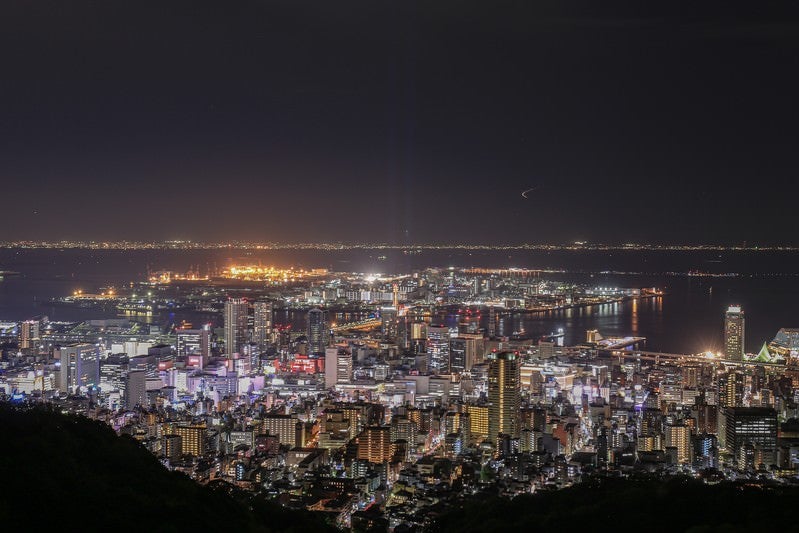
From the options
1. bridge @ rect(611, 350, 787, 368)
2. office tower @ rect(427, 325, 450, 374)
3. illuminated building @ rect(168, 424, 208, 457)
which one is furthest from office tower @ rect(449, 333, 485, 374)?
illuminated building @ rect(168, 424, 208, 457)

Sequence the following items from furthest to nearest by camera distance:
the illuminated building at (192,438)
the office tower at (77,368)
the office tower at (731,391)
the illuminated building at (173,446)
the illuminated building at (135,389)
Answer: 1. the office tower at (77,368)
2. the illuminated building at (135,389)
3. the office tower at (731,391)
4. the illuminated building at (192,438)
5. the illuminated building at (173,446)

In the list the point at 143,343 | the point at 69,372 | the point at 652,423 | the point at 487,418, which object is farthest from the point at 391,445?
the point at 143,343

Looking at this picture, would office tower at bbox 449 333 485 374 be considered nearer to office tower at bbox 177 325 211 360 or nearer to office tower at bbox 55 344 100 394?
office tower at bbox 177 325 211 360

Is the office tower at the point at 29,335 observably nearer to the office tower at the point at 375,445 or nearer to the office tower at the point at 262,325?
the office tower at the point at 262,325

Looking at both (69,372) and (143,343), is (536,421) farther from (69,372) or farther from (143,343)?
(143,343)

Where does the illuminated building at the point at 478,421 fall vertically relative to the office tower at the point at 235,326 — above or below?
below

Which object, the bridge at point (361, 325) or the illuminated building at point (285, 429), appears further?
the bridge at point (361, 325)

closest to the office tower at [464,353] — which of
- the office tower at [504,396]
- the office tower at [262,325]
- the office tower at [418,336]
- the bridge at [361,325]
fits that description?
the office tower at [418,336]
